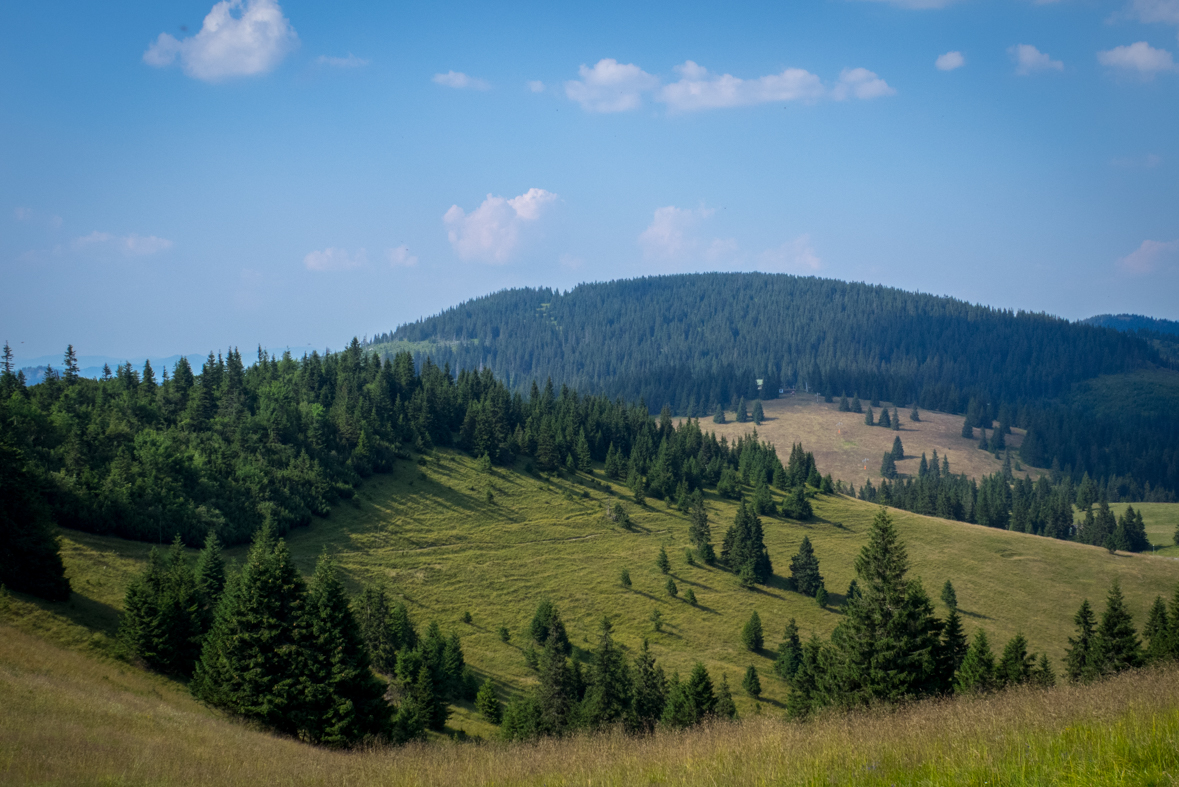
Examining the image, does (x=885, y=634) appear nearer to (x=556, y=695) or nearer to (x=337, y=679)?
(x=337, y=679)

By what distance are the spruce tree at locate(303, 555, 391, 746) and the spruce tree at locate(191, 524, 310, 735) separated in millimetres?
491

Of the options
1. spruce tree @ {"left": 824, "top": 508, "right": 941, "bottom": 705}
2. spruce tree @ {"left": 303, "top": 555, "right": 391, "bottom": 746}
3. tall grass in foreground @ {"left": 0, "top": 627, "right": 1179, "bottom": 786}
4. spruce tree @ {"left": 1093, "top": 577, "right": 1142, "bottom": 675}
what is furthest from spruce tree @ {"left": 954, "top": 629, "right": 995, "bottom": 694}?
spruce tree @ {"left": 303, "top": 555, "right": 391, "bottom": 746}

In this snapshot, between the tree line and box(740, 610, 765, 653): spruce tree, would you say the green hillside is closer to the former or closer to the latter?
box(740, 610, 765, 653): spruce tree

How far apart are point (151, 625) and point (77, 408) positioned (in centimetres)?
6407

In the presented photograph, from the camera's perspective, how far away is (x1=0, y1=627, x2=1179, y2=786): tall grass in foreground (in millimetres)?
8297

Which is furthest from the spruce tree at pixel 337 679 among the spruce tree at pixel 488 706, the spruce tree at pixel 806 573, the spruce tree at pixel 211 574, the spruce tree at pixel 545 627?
the spruce tree at pixel 806 573

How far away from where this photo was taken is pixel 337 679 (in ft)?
88.5

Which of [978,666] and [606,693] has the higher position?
[978,666]

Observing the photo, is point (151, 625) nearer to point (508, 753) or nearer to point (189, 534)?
point (508, 753)

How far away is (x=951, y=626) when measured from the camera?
29.7 metres

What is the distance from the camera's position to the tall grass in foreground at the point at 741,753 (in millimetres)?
8297

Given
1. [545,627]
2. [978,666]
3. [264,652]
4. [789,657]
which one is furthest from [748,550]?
[264,652]

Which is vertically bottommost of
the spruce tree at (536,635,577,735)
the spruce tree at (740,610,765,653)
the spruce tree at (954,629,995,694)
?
the spruce tree at (740,610,765,653)

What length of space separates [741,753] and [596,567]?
75962mm
